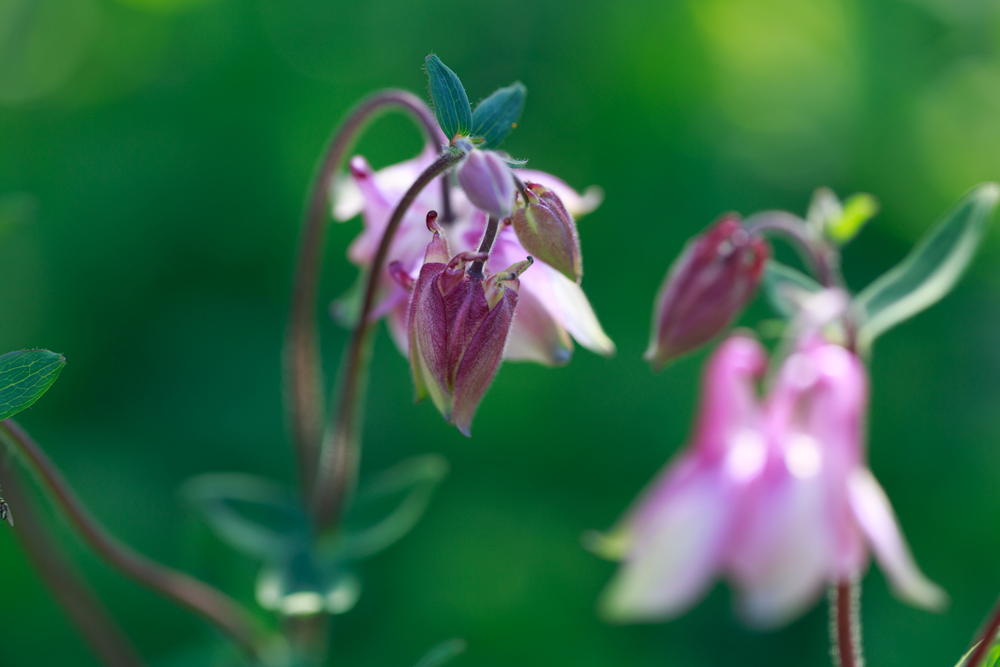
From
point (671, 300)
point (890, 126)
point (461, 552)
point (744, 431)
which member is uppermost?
point (890, 126)

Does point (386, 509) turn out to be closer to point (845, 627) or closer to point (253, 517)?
point (253, 517)

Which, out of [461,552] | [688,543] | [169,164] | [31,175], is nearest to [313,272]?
[688,543]

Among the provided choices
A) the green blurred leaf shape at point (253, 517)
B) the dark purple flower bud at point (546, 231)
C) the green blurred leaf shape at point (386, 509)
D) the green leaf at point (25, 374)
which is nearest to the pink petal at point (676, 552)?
the green blurred leaf shape at point (386, 509)

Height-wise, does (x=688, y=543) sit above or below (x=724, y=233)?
below

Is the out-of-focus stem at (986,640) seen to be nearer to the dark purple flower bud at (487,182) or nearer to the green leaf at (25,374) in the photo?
the dark purple flower bud at (487,182)

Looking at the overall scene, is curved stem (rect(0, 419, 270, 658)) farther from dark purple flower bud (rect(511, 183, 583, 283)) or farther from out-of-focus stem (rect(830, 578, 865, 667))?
out-of-focus stem (rect(830, 578, 865, 667))

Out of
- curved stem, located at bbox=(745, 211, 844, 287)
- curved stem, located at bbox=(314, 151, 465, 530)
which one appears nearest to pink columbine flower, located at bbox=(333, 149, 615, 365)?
curved stem, located at bbox=(314, 151, 465, 530)

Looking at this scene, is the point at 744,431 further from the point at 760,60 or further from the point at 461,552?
the point at 760,60

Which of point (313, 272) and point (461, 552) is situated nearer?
point (313, 272)
